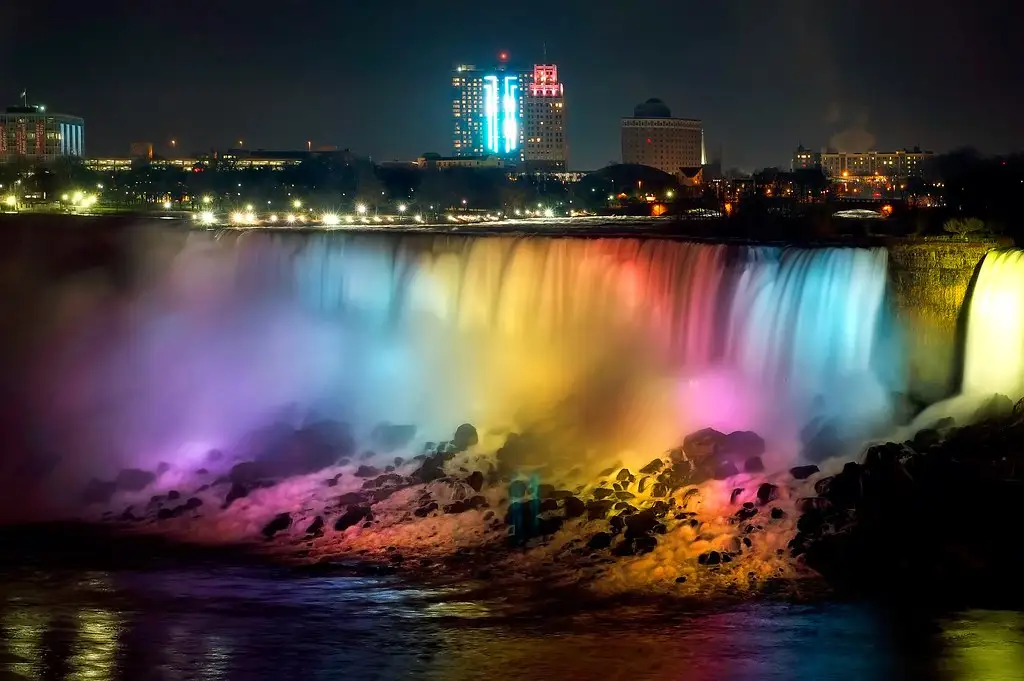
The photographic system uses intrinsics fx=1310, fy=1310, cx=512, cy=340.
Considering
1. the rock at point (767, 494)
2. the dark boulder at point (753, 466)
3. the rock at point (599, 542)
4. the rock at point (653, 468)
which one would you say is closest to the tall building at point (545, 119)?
the rock at point (653, 468)

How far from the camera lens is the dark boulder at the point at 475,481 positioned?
24953 mm

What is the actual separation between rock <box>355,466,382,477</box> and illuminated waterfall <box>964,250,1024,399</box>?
11531 millimetres

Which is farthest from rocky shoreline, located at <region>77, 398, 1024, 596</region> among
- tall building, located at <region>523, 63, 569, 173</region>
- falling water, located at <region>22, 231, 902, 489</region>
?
tall building, located at <region>523, 63, 569, 173</region>

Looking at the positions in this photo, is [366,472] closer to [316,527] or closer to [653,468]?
[316,527]

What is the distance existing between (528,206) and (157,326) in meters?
47.8

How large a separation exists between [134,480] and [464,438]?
7.07 metres

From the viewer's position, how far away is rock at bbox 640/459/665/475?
2423 centimetres

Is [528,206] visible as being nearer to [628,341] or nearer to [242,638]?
[628,341]

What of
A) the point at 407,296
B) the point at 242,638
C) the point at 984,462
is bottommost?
the point at 242,638

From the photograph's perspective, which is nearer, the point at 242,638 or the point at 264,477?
the point at 242,638

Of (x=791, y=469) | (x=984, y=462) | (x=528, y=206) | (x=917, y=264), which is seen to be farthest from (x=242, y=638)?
(x=528, y=206)

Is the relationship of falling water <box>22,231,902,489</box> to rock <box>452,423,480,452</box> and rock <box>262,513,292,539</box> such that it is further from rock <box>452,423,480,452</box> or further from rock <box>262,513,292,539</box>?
rock <box>262,513,292,539</box>

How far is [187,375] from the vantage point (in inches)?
1272

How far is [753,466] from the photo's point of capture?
23.5 metres
